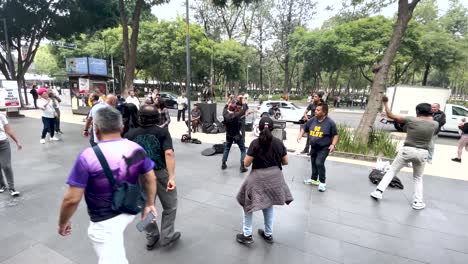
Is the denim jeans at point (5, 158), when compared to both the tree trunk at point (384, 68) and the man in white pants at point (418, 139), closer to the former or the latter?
the man in white pants at point (418, 139)

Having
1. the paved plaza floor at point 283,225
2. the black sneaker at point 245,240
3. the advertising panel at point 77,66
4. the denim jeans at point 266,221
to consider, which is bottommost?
the paved plaza floor at point 283,225

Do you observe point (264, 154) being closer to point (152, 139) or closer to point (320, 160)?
point (152, 139)

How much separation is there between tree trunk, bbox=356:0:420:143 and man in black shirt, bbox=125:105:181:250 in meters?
6.66

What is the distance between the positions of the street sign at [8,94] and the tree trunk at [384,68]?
16.2m

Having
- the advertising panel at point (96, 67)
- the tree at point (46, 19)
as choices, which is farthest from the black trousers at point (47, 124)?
the tree at point (46, 19)

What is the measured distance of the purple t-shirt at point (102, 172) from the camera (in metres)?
1.57

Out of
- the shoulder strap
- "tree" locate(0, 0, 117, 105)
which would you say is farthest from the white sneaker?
"tree" locate(0, 0, 117, 105)

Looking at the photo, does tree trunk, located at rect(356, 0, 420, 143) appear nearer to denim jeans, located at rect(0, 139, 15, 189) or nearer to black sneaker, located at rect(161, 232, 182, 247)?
black sneaker, located at rect(161, 232, 182, 247)

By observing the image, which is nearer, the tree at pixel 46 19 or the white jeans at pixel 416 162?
the white jeans at pixel 416 162

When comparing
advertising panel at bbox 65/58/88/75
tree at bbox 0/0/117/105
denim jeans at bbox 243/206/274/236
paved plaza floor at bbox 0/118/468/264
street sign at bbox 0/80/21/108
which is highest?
tree at bbox 0/0/117/105

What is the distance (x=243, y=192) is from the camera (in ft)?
9.68

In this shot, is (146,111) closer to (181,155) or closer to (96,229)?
(96,229)

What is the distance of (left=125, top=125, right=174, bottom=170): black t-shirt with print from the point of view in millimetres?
2594

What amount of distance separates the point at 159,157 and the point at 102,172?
1.11 meters
